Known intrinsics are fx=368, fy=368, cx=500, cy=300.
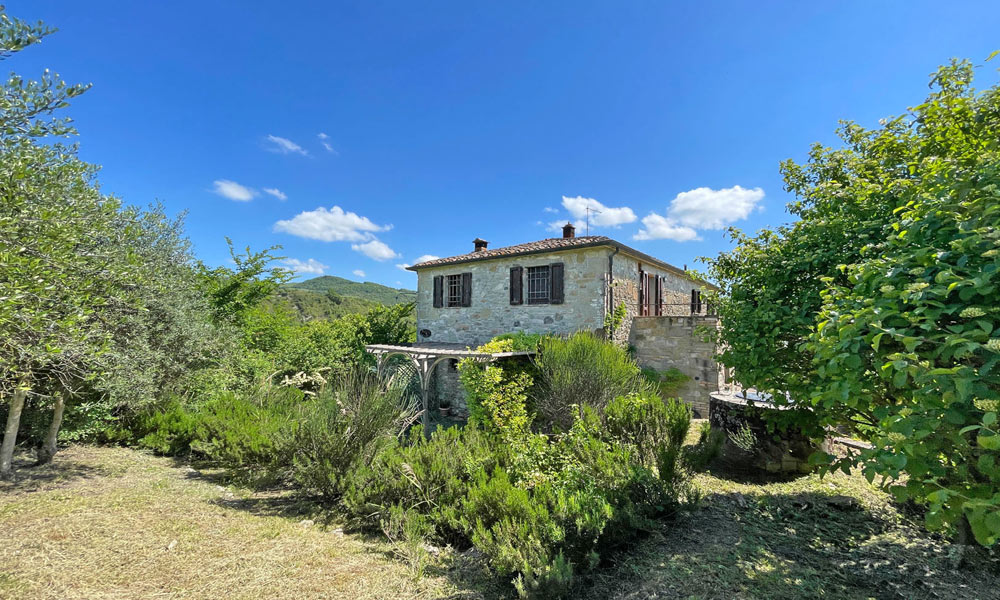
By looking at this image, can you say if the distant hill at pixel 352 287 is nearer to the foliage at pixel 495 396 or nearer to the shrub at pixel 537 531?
the foliage at pixel 495 396

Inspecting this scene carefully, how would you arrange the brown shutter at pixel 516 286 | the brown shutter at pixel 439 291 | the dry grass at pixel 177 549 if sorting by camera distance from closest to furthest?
the dry grass at pixel 177 549, the brown shutter at pixel 516 286, the brown shutter at pixel 439 291

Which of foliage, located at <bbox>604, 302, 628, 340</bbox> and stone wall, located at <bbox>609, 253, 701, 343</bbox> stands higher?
stone wall, located at <bbox>609, 253, 701, 343</bbox>

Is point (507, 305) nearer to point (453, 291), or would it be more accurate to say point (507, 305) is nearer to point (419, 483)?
point (453, 291)

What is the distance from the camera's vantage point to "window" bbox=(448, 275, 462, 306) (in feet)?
44.7

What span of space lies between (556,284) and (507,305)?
6.31 feet

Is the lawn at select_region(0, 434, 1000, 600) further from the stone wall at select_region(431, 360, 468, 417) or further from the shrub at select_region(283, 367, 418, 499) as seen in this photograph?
the stone wall at select_region(431, 360, 468, 417)

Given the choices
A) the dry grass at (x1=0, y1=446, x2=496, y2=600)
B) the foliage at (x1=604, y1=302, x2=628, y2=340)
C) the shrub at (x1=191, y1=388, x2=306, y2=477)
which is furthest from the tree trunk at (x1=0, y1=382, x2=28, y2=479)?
the foliage at (x1=604, y1=302, x2=628, y2=340)

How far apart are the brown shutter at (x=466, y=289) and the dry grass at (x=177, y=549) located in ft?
27.6

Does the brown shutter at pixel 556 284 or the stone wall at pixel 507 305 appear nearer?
the stone wall at pixel 507 305

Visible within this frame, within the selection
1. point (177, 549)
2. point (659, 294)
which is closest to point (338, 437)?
point (177, 549)

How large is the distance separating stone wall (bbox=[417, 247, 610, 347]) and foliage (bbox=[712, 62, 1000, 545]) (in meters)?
5.21

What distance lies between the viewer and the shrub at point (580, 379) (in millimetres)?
8148

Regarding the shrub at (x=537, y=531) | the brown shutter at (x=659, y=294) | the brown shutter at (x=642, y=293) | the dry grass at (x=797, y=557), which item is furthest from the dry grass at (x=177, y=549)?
the brown shutter at (x=659, y=294)

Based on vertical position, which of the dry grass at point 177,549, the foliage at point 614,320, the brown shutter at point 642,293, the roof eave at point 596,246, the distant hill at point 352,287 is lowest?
the dry grass at point 177,549
